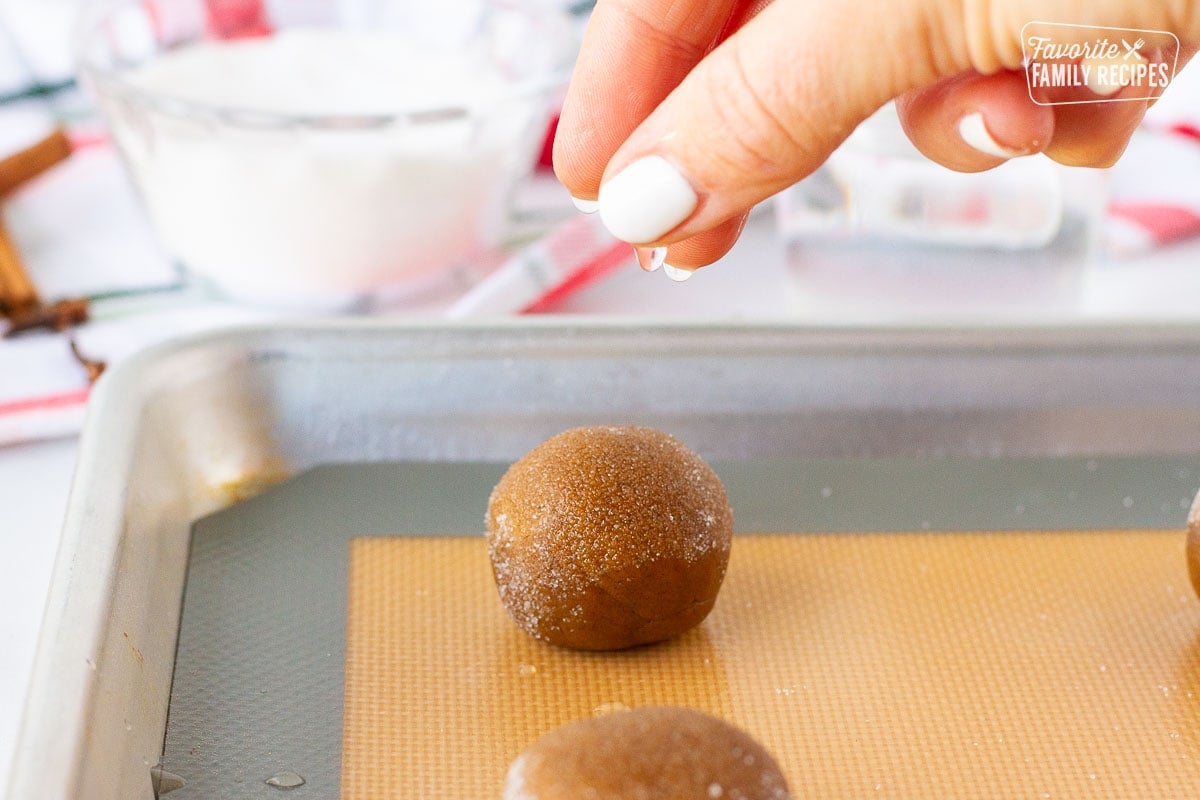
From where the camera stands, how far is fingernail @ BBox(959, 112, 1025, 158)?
1.96 feet

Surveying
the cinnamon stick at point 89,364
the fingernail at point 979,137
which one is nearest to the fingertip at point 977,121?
the fingernail at point 979,137

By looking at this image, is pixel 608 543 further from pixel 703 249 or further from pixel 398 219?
pixel 398 219

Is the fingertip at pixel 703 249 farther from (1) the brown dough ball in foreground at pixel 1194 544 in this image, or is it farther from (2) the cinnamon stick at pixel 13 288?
(2) the cinnamon stick at pixel 13 288

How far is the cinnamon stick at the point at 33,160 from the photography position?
140 centimetres

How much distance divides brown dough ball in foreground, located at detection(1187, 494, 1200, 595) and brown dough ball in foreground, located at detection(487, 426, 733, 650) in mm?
297

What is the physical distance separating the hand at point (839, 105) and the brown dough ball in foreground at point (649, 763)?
9.3 inches

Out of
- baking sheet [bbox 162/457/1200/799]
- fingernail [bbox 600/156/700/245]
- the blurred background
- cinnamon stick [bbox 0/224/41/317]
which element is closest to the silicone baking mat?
baking sheet [bbox 162/457/1200/799]

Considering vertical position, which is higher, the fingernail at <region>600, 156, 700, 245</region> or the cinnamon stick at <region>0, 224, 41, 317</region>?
the fingernail at <region>600, 156, 700, 245</region>

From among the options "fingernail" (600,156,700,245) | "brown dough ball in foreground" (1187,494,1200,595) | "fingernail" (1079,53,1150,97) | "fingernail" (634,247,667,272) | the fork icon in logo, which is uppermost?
the fork icon in logo

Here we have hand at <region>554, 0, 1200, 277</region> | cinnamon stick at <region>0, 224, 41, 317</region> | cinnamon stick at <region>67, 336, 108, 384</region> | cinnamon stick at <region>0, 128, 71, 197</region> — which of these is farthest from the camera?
cinnamon stick at <region>0, 128, 71, 197</region>

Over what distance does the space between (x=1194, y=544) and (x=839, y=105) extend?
0.44m

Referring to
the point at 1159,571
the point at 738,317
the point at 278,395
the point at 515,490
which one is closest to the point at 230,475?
the point at 278,395

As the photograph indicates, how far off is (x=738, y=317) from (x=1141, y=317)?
312 mm

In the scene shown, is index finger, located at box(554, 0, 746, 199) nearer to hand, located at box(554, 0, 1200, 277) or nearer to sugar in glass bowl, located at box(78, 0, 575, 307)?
hand, located at box(554, 0, 1200, 277)
